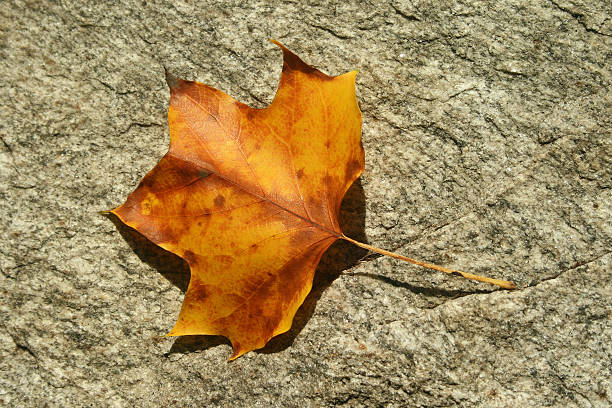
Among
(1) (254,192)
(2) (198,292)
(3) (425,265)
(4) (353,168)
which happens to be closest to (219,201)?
(1) (254,192)

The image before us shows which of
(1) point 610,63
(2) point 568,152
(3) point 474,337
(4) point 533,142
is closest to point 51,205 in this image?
(3) point 474,337

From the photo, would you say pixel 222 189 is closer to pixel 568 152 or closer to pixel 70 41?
pixel 70 41

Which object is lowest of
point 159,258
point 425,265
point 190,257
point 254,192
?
point 159,258

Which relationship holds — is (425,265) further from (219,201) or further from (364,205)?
(219,201)

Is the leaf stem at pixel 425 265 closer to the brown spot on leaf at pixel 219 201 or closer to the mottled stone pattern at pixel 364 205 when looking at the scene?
the mottled stone pattern at pixel 364 205

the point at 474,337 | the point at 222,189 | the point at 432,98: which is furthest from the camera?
the point at 432,98

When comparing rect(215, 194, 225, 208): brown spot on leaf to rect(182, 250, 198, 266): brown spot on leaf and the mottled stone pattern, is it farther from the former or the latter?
the mottled stone pattern
